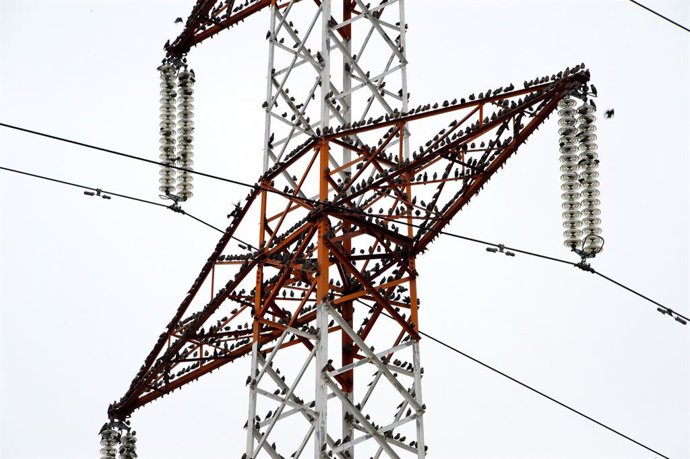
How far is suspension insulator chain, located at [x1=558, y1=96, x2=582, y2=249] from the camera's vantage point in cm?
1991

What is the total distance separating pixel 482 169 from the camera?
21641 mm

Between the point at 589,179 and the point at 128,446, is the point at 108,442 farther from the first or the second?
the point at 589,179

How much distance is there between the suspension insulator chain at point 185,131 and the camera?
2564cm

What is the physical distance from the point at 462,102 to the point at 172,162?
282 inches

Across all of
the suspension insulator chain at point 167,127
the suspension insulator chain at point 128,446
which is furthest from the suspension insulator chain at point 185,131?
the suspension insulator chain at point 128,446

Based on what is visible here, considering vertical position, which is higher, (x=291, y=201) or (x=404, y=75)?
(x=404, y=75)

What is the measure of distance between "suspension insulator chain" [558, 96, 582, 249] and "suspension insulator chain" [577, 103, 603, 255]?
0.08 metres

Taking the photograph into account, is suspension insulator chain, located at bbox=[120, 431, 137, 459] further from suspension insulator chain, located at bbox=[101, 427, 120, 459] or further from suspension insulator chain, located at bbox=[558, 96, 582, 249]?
suspension insulator chain, located at bbox=[558, 96, 582, 249]

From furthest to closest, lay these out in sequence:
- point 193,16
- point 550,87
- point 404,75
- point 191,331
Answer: point 193,16 → point 191,331 → point 404,75 → point 550,87

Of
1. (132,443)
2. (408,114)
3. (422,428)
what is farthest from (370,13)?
(132,443)

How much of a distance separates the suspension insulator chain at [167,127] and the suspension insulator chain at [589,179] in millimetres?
7957

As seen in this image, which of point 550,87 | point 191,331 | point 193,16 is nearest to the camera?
point 550,87

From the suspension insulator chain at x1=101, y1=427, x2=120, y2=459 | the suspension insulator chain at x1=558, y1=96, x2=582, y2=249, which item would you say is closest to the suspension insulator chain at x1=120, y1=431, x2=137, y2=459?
the suspension insulator chain at x1=101, y1=427, x2=120, y2=459

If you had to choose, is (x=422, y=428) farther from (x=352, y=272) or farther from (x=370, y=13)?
(x=370, y=13)
